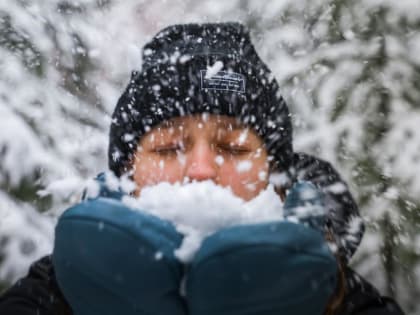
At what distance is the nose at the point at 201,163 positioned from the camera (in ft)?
3.48

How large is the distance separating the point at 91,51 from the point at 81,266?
1708mm

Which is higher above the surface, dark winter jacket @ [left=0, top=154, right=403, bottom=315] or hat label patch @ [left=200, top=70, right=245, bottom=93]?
hat label patch @ [left=200, top=70, right=245, bottom=93]

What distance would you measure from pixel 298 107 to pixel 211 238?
151cm

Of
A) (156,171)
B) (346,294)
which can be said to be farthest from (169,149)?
(346,294)

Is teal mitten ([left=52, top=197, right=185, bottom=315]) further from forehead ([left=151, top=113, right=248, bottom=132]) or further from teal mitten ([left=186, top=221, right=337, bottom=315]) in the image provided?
forehead ([left=151, top=113, right=248, bottom=132])

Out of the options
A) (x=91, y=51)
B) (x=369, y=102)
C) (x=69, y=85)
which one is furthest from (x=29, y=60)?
(x=369, y=102)

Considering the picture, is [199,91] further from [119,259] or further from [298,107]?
[298,107]

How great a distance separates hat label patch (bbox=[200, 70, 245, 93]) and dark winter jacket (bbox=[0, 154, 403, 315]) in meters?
0.31

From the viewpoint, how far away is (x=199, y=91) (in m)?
1.31

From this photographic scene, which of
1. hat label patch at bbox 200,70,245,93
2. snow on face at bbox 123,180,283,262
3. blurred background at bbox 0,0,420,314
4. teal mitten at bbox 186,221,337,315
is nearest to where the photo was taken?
teal mitten at bbox 186,221,337,315

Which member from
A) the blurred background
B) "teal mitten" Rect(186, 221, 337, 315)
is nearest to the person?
"teal mitten" Rect(186, 221, 337, 315)

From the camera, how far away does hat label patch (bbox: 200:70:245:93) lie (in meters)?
1.34

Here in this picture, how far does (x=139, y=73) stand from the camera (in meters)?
1.44

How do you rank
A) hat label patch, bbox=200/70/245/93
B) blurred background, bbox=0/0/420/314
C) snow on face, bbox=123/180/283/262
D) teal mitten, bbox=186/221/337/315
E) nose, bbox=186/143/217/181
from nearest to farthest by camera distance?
teal mitten, bbox=186/221/337/315
snow on face, bbox=123/180/283/262
nose, bbox=186/143/217/181
hat label patch, bbox=200/70/245/93
blurred background, bbox=0/0/420/314
